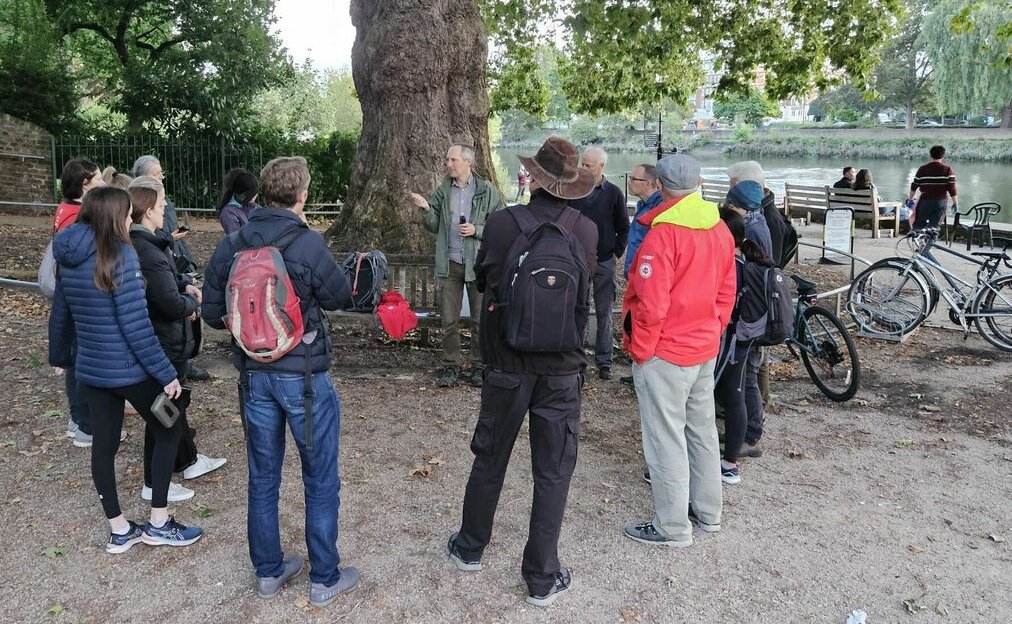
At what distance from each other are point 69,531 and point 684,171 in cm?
349

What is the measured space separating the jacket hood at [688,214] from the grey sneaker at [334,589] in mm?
2071

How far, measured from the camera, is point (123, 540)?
397cm

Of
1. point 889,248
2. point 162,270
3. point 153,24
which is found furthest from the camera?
point 153,24

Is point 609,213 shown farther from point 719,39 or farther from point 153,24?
point 153,24

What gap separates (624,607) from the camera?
3580 millimetres

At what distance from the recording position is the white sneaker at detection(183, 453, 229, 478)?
15.8ft

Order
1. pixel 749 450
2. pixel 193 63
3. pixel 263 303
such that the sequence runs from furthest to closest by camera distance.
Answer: pixel 193 63, pixel 749 450, pixel 263 303

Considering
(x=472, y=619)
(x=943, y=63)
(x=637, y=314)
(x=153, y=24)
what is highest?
(x=943, y=63)

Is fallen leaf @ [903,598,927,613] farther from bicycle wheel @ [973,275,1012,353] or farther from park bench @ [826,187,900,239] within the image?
park bench @ [826,187,900,239]

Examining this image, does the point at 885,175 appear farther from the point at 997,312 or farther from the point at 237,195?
the point at 237,195

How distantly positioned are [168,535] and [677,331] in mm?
2596

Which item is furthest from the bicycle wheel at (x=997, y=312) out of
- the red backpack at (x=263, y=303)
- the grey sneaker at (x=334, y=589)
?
the red backpack at (x=263, y=303)

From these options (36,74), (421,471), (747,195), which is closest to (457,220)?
(421,471)

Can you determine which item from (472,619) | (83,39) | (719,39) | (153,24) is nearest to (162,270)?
(472,619)
